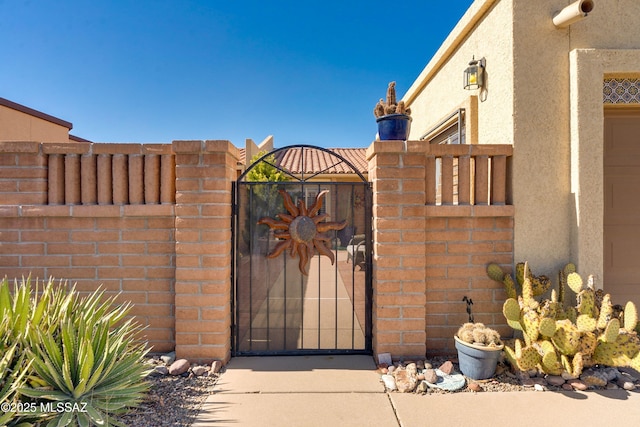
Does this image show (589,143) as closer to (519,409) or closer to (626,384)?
(626,384)

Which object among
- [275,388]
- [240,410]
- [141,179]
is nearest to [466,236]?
[275,388]

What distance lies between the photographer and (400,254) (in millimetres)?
3537

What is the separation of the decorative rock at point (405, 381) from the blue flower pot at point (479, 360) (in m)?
0.54

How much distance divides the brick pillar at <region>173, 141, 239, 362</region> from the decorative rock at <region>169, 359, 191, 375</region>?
11 centimetres

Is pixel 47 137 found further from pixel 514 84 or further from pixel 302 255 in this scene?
pixel 514 84

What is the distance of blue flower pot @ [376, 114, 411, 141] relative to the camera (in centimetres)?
387

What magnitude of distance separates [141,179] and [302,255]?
6.43 ft

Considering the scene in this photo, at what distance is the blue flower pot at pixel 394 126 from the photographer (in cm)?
387

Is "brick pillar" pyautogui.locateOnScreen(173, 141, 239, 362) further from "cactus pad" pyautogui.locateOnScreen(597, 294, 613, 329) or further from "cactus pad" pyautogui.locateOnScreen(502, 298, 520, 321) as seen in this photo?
"cactus pad" pyautogui.locateOnScreen(597, 294, 613, 329)

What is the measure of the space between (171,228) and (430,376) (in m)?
3.07

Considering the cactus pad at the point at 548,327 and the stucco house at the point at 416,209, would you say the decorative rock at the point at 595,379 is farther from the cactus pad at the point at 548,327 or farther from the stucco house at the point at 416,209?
the stucco house at the point at 416,209

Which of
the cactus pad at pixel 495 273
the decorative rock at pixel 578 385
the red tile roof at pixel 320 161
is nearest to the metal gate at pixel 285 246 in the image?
the cactus pad at pixel 495 273

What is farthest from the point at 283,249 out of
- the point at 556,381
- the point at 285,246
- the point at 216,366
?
the point at 556,381

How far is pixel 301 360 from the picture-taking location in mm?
3682
